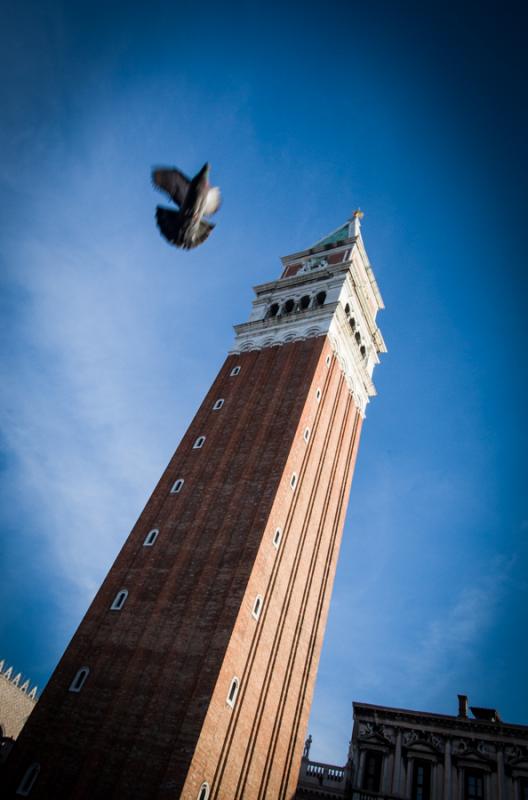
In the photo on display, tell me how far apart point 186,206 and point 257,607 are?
16224mm

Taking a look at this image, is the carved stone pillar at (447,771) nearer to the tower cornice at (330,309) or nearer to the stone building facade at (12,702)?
the tower cornice at (330,309)

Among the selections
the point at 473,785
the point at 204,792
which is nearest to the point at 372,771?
the point at 473,785

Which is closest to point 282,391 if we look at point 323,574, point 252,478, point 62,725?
point 252,478

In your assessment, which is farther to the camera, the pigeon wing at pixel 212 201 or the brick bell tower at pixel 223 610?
the brick bell tower at pixel 223 610

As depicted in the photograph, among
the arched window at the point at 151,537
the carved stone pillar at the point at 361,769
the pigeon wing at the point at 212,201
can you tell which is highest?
the arched window at the point at 151,537

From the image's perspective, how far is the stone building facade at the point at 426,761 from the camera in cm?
2253

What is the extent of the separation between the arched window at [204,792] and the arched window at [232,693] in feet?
8.14

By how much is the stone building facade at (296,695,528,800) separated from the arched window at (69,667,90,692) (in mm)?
11266

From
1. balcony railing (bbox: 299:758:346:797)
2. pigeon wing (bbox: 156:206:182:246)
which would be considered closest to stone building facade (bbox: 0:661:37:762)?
balcony railing (bbox: 299:758:346:797)

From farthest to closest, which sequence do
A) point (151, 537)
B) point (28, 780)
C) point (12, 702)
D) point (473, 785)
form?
1. point (12, 702)
2. point (151, 537)
3. point (473, 785)
4. point (28, 780)

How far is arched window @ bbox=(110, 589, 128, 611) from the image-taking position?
896 inches

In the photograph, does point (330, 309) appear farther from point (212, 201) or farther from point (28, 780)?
point (28, 780)

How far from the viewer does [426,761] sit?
2370 cm

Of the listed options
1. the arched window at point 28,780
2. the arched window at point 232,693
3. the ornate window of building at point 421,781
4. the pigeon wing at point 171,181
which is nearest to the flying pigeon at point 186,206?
the pigeon wing at point 171,181
